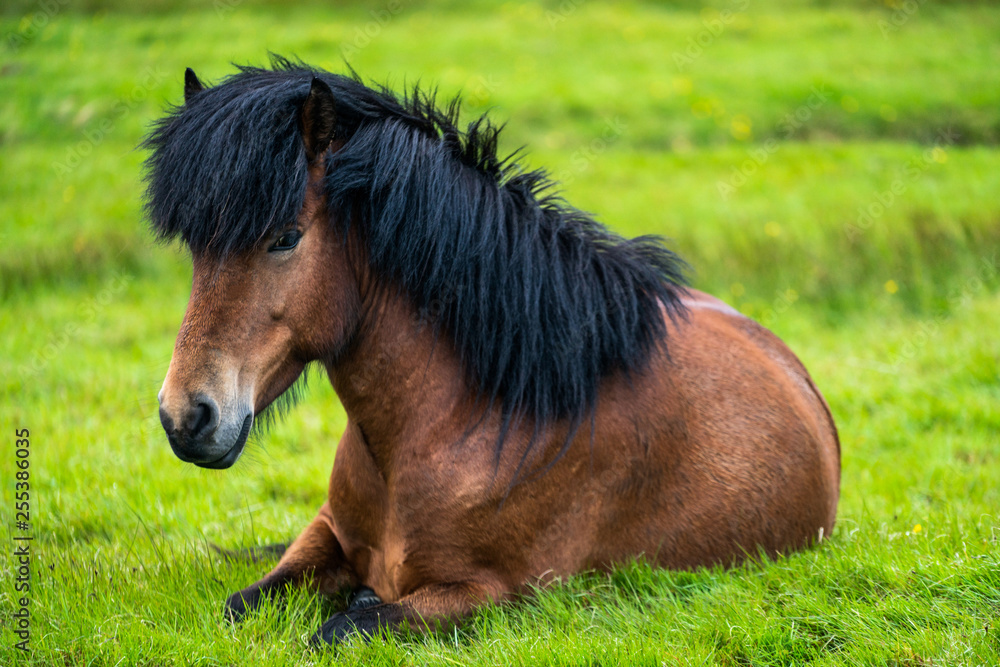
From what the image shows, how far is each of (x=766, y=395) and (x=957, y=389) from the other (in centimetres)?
346

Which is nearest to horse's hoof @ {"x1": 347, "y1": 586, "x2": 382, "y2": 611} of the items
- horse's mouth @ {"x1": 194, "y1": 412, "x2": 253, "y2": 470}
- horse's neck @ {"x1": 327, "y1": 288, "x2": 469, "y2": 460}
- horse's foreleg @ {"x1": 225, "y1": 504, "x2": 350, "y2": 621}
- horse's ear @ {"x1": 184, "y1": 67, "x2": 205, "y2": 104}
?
horse's foreleg @ {"x1": 225, "y1": 504, "x2": 350, "y2": 621}

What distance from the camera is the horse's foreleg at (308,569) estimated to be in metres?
3.34

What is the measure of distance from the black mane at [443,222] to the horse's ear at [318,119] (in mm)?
49

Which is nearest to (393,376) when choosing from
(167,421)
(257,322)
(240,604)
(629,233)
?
(257,322)

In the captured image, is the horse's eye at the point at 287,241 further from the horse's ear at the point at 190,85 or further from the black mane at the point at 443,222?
the horse's ear at the point at 190,85

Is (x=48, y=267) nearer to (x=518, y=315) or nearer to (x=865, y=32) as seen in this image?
(x=518, y=315)

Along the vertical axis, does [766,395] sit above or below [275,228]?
below

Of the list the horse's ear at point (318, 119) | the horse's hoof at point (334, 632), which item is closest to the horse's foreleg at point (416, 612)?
the horse's hoof at point (334, 632)

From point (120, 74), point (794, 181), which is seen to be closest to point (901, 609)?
point (794, 181)

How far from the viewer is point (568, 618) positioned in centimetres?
Result: 318

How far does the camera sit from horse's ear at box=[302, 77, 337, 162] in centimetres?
284

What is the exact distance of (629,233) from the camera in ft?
28.9

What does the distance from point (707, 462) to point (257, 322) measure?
2.01 m

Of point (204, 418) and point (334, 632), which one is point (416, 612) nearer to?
point (334, 632)
